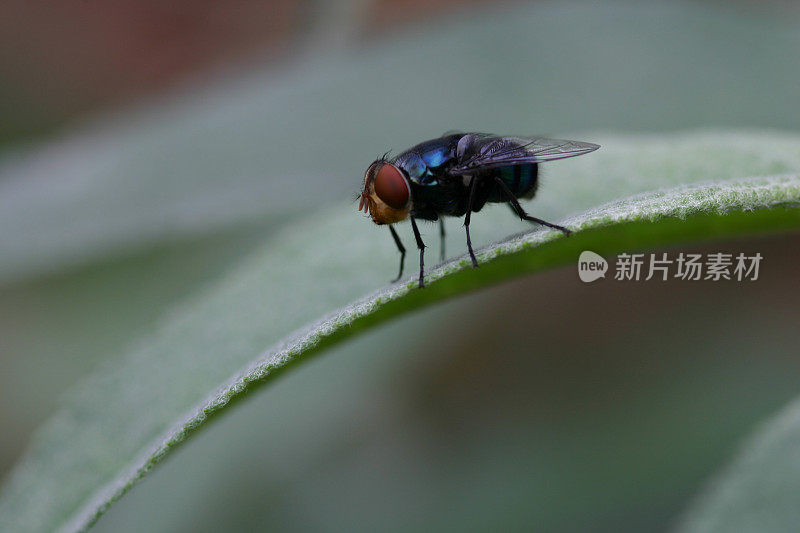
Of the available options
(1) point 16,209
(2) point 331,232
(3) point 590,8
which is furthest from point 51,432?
(3) point 590,8

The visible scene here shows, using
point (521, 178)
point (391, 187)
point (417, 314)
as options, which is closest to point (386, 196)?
point (391, 187)

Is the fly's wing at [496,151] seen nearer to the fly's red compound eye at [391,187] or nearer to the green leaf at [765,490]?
the fly's red compound eye at [391,187]

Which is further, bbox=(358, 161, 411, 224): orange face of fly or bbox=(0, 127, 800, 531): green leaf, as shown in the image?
bbox=(358, 161, 411, 224): orange face of fly

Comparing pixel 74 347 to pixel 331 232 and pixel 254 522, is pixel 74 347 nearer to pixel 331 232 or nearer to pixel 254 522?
pixel 254 522

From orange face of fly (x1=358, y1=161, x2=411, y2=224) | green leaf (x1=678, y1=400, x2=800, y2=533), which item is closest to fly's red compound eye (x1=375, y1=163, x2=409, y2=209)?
orange face of fly (x1=358, y1=161, x2=411, y2=224)

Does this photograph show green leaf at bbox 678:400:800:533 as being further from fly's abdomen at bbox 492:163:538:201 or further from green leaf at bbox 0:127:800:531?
fly's abdomen at bbox 492:163:538:201

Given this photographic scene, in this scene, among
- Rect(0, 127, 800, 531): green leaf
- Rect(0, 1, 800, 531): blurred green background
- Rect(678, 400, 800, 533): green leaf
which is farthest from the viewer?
Rect(0, 1, 800, 531): blurred green background

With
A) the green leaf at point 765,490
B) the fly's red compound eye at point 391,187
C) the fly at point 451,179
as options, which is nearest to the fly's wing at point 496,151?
the fly at point 451,179
